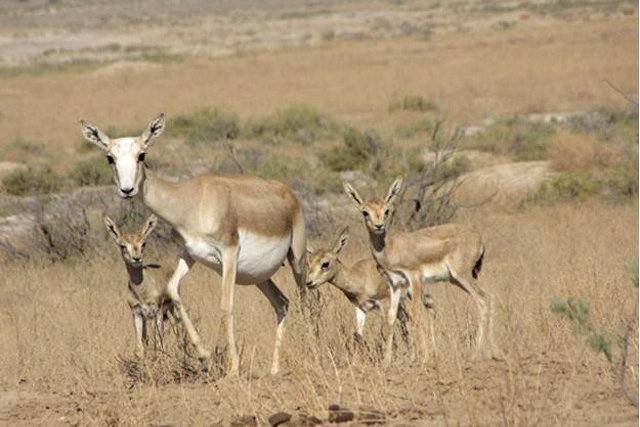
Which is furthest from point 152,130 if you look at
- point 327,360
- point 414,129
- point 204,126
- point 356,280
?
point 204,126

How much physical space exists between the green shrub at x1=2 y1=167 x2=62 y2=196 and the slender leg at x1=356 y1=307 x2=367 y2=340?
13.3m

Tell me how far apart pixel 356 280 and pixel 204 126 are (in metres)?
21.6

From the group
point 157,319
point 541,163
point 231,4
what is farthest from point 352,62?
point 231,4

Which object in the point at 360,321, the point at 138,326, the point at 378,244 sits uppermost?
the point at 378,244

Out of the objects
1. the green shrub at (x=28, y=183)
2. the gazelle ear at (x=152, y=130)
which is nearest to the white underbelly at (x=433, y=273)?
the gazelle ear at (x=152, y=130)

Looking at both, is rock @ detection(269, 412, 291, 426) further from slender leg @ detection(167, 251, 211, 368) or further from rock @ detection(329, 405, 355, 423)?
slender leg @ detection(167, 251, 211, 368)

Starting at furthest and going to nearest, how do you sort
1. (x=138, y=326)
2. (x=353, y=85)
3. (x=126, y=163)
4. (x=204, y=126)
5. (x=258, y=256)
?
(x=353, y=85)
(x=204, y=126)
(x=138, y=326)
(x=258, y=256)
(x=126, y=163)

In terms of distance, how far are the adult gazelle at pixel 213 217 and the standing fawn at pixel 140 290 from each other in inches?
58.0

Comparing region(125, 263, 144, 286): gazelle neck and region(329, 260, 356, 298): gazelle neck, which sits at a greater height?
region(329, 260, 356, 298): gazelle neck

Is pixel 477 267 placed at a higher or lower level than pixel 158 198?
lower

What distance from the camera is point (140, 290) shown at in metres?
12.2

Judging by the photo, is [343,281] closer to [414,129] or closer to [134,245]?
[134,245]

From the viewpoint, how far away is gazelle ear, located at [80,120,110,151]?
9641mm

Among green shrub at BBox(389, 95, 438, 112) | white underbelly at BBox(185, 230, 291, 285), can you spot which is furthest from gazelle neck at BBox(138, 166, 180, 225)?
green shrub at BBox(389, 95, 438, 112)
